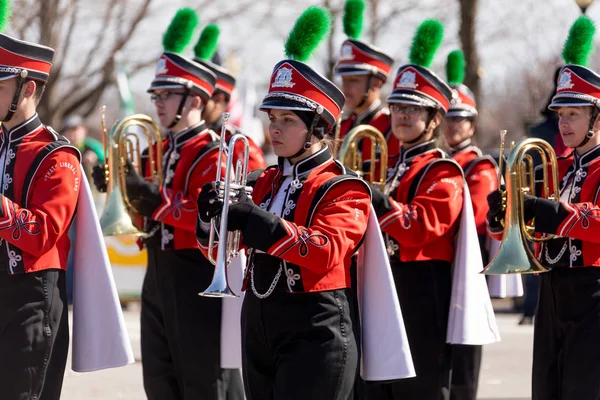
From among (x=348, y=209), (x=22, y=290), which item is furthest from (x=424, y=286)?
(x=22, y=290)

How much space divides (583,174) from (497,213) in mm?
481

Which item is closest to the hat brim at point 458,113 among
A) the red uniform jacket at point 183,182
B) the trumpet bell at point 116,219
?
the red uniform jacket at point 183,182

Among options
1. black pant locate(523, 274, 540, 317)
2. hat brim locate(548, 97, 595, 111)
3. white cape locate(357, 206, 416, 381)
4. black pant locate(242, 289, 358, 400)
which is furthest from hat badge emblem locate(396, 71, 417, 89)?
black pant locate(523, 274, 540, 317)

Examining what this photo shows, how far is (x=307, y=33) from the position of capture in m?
5.75

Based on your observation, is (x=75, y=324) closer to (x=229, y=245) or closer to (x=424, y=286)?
(x=229, y=245)

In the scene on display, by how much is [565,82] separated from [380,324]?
5.72 feet

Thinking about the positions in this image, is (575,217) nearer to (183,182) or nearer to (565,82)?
(565,82)

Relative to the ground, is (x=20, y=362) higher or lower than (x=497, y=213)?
lower

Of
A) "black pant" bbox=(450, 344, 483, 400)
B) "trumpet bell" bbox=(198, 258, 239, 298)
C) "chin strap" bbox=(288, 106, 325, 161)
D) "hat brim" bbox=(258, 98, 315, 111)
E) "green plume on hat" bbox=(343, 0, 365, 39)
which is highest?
"green plume on hat" bbox=(343, 0, 365, 39)

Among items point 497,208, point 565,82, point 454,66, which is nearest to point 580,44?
point 565,82

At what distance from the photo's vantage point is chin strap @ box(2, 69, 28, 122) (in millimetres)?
5730

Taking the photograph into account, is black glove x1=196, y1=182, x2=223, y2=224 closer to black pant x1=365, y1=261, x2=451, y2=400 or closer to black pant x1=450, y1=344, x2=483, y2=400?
black pant x1=365, y1=261, x2=451, y2=400

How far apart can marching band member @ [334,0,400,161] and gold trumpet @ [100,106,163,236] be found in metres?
1.48

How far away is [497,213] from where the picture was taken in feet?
21.7
